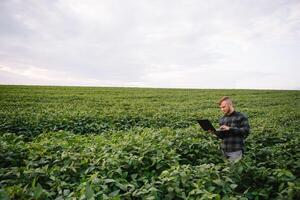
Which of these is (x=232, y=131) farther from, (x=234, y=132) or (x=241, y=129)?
(x=241, y=129)

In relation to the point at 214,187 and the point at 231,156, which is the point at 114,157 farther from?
the point at 231,156

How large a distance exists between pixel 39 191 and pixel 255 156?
17.7ft

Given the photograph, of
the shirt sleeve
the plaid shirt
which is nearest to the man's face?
the plaid shirt

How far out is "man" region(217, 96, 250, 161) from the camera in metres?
5.71

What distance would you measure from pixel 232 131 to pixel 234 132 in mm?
44

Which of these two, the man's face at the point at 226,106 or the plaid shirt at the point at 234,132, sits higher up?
the man's face at the point at 226,106

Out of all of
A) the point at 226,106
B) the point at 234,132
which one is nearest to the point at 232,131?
the point at 234,132

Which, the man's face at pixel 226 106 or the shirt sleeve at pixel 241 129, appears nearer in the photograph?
the shirt sleeve at pixel 241 129

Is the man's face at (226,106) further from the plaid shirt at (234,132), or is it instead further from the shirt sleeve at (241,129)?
the shirt sleeve at (241,129)

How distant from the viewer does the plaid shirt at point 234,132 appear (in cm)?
570

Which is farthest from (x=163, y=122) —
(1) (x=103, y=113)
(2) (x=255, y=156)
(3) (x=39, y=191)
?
(3) (x=39, y=191)

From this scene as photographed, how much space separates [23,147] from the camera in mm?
5184

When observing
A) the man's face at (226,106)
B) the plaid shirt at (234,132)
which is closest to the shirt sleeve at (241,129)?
the plaid shirt at (234,132)

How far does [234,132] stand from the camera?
5684 mm
